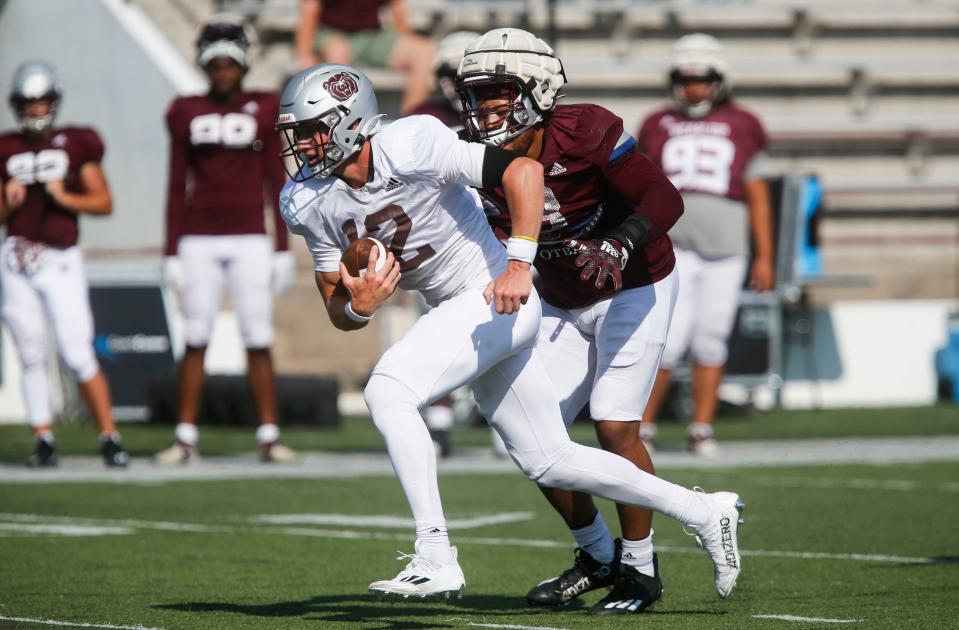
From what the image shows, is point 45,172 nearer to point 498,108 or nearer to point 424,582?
point 498,108

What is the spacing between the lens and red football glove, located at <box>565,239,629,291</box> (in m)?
4.44

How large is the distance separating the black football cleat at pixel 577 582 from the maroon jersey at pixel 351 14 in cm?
933

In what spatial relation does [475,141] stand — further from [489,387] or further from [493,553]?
[493,553]

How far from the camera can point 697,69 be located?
8773 mm

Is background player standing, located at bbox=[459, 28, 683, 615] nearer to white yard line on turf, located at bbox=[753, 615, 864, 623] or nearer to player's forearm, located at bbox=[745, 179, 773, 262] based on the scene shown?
white yard line on turf, located at bbox=[753, 615, 864, 623]

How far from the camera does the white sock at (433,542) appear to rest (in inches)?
169

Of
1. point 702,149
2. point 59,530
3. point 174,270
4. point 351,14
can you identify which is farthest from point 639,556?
point 351,14

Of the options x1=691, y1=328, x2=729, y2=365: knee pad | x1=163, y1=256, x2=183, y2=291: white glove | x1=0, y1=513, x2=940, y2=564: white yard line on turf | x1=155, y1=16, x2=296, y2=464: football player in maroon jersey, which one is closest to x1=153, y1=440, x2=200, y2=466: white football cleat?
x1=155, y1=16, x2=296, y2=464: football player in maroon jersey

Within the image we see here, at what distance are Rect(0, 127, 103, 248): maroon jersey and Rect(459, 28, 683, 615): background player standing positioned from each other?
4.39 m

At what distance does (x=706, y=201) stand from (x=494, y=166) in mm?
4613

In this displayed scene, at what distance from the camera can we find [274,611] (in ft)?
15.3

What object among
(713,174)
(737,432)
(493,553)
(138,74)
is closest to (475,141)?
(493,553)

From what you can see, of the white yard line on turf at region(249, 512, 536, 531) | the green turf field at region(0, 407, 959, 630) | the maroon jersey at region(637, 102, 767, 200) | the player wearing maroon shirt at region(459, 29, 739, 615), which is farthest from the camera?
the maroon jersey at region(637, 102, 767, 200)

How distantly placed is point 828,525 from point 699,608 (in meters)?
2.03
